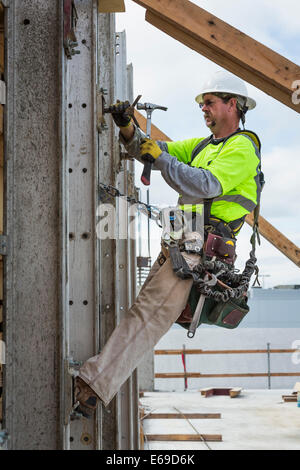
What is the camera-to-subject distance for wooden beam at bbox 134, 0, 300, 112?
14.2 feet

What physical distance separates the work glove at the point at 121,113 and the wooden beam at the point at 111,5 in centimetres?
99

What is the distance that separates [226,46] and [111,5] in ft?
2.80

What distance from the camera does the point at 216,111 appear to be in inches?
165

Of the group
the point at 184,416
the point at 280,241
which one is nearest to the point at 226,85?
the point at 280,241

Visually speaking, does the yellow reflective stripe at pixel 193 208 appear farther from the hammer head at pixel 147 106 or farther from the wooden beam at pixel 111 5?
the wooden beam at pixel 111 5

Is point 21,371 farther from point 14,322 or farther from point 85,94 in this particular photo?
point 85,94

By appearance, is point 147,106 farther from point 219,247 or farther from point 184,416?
point 184,416

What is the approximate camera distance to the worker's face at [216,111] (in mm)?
4137

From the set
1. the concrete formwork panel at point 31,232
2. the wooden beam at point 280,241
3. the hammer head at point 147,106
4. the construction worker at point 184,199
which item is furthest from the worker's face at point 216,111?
the wooden beam at point 280,241

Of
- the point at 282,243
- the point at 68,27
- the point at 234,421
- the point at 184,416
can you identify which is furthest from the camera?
the point at 184,416

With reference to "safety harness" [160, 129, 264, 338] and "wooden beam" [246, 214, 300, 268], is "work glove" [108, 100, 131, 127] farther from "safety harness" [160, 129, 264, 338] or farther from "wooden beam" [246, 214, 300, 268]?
"wooden beam" [246, 214, 300, 268]

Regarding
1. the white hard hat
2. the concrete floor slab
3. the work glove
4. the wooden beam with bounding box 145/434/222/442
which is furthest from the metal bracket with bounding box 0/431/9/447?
the wooden beam with bounding box 145/434/222/442

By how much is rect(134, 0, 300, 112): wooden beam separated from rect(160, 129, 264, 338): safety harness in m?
0.65

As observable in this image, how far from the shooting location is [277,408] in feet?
35.1
